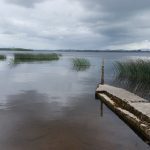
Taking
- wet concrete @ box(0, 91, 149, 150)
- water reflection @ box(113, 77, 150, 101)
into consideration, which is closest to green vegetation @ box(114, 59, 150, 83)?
water reflection @ box(113, 77, 150, 101)

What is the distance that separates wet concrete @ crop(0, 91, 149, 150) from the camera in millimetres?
10630

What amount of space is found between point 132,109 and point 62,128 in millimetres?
3731

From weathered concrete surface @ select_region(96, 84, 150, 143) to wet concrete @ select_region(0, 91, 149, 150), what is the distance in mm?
342

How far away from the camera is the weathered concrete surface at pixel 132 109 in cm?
1193

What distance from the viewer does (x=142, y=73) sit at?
25094 millimetres

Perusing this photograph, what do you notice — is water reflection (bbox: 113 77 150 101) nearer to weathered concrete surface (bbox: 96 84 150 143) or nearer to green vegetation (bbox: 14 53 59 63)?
weathered concrete surface (bbox: 96 84 150 143)

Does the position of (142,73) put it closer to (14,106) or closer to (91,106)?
(91,106)

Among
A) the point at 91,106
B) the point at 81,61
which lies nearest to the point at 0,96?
the point at 91,106

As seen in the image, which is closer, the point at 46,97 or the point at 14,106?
the point at 14,106

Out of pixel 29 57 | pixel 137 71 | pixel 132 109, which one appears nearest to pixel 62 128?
pixel 132 109

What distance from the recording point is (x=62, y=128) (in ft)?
41.9

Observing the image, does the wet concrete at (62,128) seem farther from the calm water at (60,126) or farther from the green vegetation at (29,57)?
the green vegetation at (29,57)

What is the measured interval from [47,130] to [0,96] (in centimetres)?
870

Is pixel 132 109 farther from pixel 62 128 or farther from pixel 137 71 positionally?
pixel 137 71
